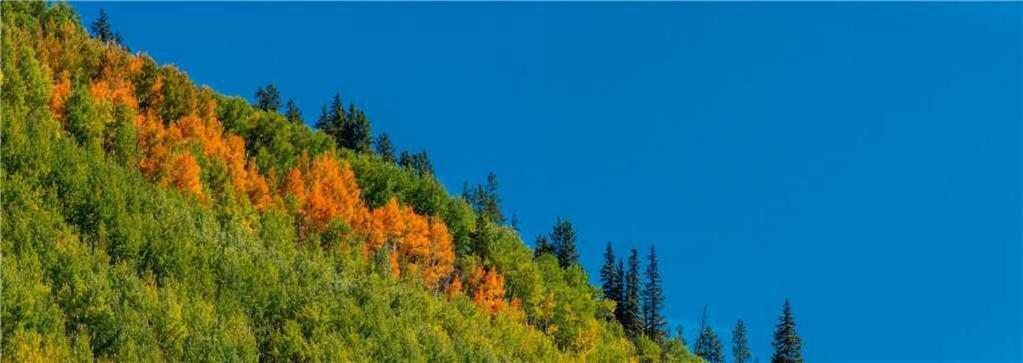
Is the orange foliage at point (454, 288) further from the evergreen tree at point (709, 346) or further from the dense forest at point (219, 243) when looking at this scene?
the evergreen tree at point (709, 346)

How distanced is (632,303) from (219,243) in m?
78.3

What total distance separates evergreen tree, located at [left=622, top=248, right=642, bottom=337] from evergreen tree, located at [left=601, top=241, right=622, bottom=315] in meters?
1.43

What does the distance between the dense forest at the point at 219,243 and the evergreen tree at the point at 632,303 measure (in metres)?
20.5

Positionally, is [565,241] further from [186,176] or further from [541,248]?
[186,176]

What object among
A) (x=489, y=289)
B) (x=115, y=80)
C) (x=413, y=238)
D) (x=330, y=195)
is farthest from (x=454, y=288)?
(x=115, y=80)

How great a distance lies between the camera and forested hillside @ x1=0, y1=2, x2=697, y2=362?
41062mm

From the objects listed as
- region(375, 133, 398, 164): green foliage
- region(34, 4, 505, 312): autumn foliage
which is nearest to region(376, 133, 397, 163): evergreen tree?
region(375, 133, 398, 164): green foliage

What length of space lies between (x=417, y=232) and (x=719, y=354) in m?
89.1

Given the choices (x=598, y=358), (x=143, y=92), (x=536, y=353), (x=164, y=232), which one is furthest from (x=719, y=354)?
(x=164, y=232)

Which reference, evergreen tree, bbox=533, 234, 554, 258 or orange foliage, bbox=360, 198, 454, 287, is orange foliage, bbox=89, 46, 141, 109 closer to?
orange foliage, bbox=360, 198, 454, 287

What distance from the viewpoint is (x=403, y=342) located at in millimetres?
55500

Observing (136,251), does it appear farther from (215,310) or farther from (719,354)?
(719,354)

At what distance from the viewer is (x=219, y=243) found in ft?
177

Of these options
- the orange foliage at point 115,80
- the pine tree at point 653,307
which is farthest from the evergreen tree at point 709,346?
the orange foliage at point 115,80
